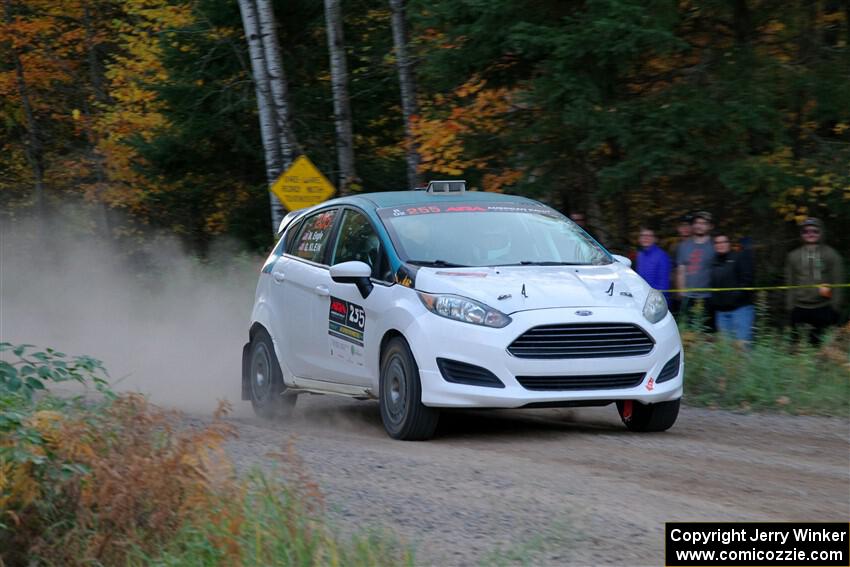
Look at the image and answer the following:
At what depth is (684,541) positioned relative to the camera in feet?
18.3

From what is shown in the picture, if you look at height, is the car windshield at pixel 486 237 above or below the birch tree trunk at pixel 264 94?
below

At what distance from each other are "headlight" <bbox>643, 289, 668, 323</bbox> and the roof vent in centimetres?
215

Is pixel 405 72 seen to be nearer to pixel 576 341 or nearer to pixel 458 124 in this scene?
pixel 458 124

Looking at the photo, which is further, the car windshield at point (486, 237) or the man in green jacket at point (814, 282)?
the man in green jacket at point (814, 282)

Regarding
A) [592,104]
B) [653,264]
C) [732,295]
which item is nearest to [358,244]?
[732,295]

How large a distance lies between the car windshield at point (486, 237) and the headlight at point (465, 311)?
601 mm

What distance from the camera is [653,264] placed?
47.8ft

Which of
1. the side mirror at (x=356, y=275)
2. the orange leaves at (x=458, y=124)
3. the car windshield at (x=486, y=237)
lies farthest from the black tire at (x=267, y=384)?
the orange leaves at (x=458, y=124)

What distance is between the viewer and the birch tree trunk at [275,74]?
1969 centimetres

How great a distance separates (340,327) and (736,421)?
330 cm

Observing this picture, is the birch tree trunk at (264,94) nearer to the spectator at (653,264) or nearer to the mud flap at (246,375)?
the spectator at (653,264)

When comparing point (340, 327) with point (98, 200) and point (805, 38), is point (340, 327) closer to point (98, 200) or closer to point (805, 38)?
point (805, 38)

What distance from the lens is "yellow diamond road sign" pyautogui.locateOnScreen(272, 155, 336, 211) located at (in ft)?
59.1

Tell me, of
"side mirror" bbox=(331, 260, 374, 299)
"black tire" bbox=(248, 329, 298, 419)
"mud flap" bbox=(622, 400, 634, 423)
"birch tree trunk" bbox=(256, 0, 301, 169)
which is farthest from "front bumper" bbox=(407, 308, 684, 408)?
"birch tree trunk" bbox=(256, 0, 301, 169)
